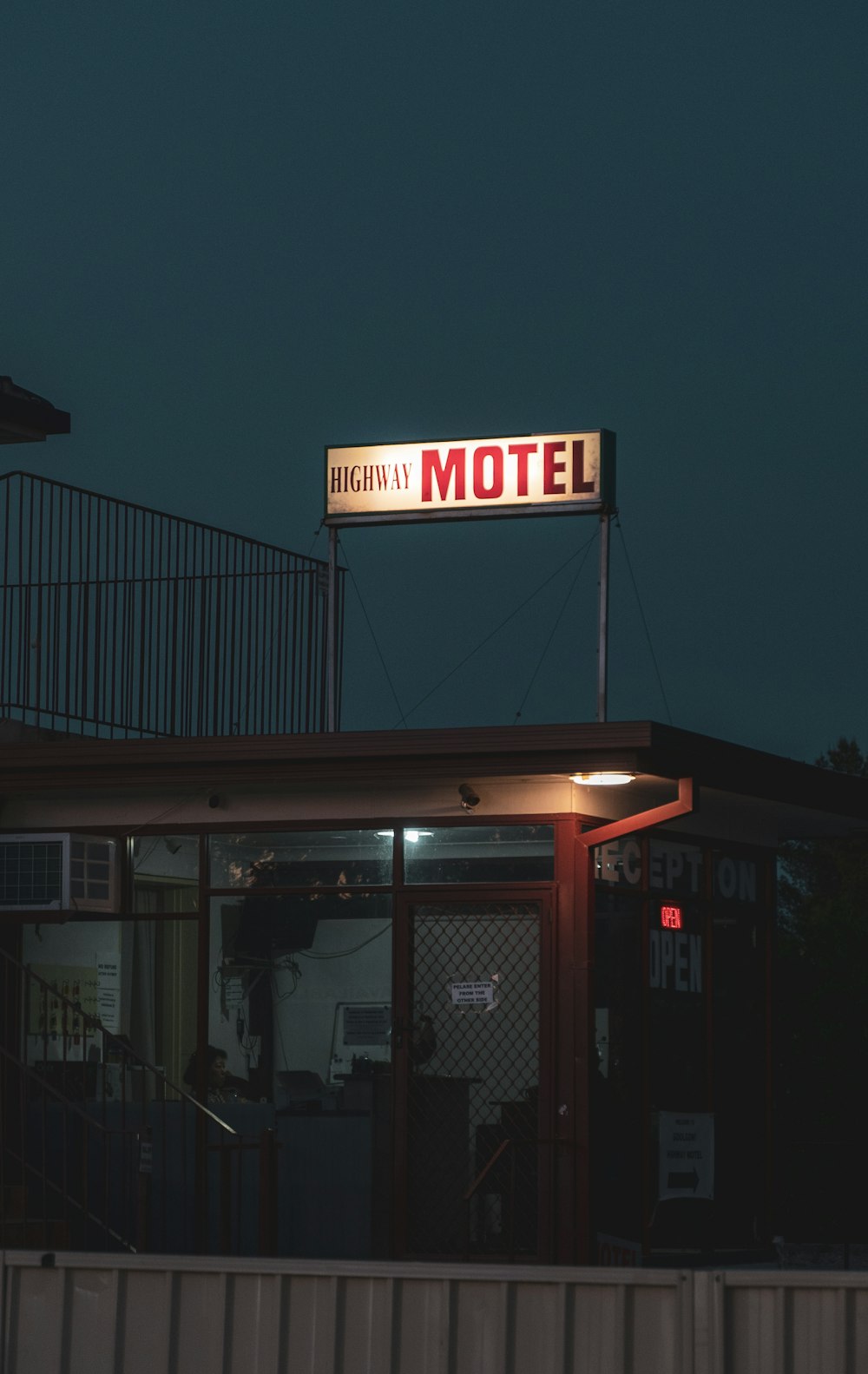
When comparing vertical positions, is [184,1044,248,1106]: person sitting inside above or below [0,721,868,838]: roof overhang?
below

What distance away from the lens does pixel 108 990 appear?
13719 mm

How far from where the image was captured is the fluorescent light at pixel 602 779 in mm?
11945

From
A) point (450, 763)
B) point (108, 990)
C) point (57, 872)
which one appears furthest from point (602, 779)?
point (108, 990)

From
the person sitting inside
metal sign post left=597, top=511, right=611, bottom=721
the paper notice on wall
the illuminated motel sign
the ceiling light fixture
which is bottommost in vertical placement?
the person sitting inside

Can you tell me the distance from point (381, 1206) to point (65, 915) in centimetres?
278

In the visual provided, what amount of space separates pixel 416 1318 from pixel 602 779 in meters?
5.87

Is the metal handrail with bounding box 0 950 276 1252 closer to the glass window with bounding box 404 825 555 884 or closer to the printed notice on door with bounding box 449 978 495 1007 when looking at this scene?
the printed notice on door with bounding box 449 978 495 1007

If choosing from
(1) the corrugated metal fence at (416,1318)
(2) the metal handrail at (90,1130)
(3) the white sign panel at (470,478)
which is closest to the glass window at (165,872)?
(2) the metal handrail at (90,1130)

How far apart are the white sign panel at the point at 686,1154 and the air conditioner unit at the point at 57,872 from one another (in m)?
4.00

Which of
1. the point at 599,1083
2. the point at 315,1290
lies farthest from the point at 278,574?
the point at 315,1290

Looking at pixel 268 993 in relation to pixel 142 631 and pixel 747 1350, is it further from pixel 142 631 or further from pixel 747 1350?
pixel 747 1350

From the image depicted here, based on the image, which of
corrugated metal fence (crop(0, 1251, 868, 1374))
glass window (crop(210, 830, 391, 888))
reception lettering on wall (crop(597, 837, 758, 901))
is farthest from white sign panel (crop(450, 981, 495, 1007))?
corrugated metal fence (crop(0, 1251, 868, 1374))

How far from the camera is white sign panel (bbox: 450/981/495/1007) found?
12578 millimetres

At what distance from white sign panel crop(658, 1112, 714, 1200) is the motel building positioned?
0.02m
